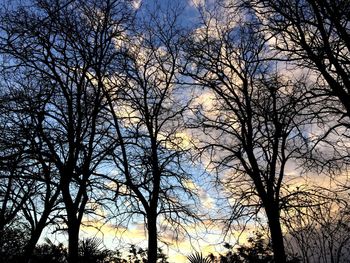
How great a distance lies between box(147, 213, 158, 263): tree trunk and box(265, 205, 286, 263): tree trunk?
385cm

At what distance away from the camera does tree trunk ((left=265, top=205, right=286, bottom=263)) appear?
46.2 feet

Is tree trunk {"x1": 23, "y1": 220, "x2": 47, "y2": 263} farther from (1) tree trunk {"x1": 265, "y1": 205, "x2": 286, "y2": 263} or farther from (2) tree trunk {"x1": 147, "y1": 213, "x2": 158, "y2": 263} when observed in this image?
(1) tree trunk {"x1": 265, "y1": 205, "x2": 286, "y2": 263}

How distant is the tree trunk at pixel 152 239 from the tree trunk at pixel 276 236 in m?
3.85

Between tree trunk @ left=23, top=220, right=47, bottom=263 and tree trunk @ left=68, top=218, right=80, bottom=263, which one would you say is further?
tree trunk @ left=23, top=220, right=47, bottom=263

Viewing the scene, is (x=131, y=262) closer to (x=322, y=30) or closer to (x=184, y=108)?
(x=184, y=108)

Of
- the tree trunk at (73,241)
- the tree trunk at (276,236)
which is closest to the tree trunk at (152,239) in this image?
the tree trunk at (73,241)

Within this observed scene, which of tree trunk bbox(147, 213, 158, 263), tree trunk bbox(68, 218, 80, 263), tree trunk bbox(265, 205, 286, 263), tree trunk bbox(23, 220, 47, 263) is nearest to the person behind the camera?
tree trunk bbox(68, 218, 80, 263)

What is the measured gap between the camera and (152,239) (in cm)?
1467

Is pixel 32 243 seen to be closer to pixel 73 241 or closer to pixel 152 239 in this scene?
pixel 73 241

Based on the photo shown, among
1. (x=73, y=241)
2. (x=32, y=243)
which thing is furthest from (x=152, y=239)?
(x=32, y=243)

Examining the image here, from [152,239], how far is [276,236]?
411cm

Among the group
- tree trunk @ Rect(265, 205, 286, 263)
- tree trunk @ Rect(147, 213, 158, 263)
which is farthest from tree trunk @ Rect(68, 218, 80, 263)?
tree trunk @ Rect(265, 205, 286, 263)

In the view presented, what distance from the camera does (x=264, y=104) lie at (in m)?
15.0

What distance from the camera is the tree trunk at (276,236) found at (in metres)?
14.1
